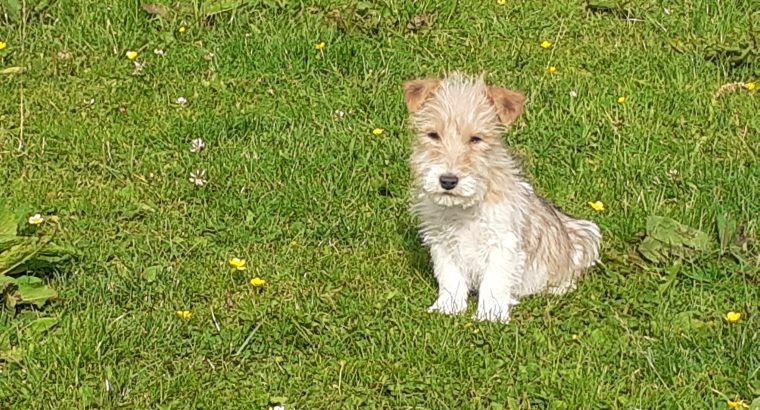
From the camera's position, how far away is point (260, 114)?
8.43 m

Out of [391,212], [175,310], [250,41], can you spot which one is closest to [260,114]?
[250,41]

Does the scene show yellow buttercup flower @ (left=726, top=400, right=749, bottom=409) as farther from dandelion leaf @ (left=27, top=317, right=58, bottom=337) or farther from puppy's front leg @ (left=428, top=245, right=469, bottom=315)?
dandelion leaf @ (left=27, top=317, right=58, bottom=337)

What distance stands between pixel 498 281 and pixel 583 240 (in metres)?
0.72

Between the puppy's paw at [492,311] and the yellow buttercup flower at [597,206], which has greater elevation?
the puppy's paw at [492,311]

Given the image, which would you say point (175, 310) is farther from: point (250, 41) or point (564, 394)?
point (250, 41)

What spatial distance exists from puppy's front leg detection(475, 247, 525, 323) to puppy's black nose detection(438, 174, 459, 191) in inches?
21.5

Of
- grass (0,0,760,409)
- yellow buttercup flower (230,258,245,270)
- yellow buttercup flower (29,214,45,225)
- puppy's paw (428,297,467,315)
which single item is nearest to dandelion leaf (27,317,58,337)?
grass (0,0,760,409)

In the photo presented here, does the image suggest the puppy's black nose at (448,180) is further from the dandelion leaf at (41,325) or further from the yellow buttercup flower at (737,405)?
the dandelion leaf at (41,325)

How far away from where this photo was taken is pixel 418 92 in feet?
20.5

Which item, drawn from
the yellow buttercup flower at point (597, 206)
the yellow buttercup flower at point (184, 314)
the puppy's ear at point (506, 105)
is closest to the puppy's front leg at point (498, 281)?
the puppy's ear at point (506, 105)

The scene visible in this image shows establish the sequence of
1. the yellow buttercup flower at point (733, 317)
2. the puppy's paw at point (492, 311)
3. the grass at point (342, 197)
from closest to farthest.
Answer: the grass at point (342, 197)
the yellow buttercup flower at point (733, 317)
the puppy's paw at point (492, 311)

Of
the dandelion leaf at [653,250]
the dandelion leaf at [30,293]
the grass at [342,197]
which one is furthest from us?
the dandelion leaf at [653,250]

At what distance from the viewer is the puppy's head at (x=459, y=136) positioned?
587cm

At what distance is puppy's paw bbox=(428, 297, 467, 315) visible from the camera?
6223 mm
